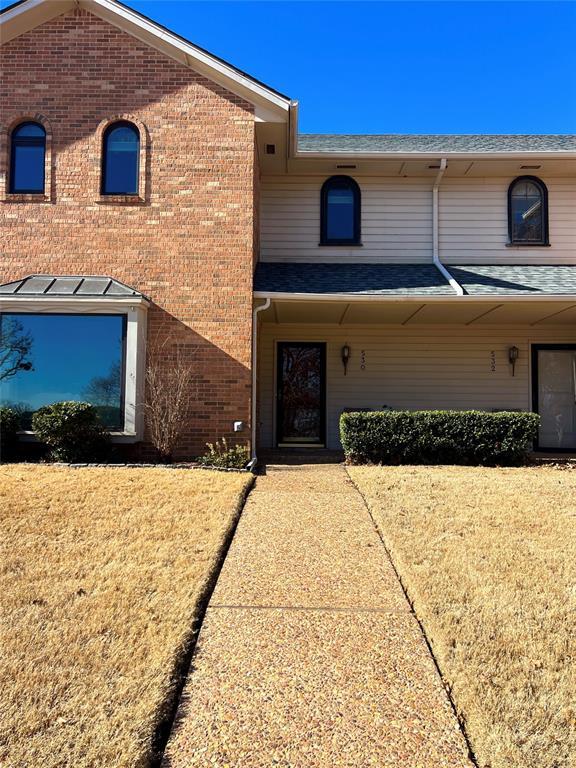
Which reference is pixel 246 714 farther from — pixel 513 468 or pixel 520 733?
pixel 513 468

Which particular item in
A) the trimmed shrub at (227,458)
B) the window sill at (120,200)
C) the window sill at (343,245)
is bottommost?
the trimmed shrub at (227,458)

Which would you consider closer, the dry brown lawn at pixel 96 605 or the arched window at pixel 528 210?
the dry brown lawn at pixel 96 605

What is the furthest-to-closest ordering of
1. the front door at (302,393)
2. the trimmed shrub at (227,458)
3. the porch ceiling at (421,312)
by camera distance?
the front door at (302,393)
the porch ceiling at (421,312)
the trimmed shrub at (227,458)

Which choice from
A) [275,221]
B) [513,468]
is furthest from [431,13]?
[513,468]

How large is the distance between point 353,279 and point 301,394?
9.28 feet

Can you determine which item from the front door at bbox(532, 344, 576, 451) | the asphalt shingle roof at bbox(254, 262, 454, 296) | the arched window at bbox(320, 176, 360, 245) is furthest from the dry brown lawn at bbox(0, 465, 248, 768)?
the front door at bbox(532, 344, 576, 451)

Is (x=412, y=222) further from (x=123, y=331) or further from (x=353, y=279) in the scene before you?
(x=123, y=331)

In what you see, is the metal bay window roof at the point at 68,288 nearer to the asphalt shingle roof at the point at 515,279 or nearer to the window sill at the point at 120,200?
the window sill at the point at 120,200

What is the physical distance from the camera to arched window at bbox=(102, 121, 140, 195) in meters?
9.60

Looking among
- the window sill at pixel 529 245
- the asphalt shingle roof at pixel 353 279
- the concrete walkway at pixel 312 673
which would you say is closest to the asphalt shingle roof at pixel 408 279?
the asphalt shingle roof at pixel 353 279

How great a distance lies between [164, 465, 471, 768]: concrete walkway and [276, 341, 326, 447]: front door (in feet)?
22.5

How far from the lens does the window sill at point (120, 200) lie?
941cm

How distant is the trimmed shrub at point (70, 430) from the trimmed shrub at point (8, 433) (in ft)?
1.31

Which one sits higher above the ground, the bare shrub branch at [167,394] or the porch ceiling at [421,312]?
the porch ceiling at [421,312]
